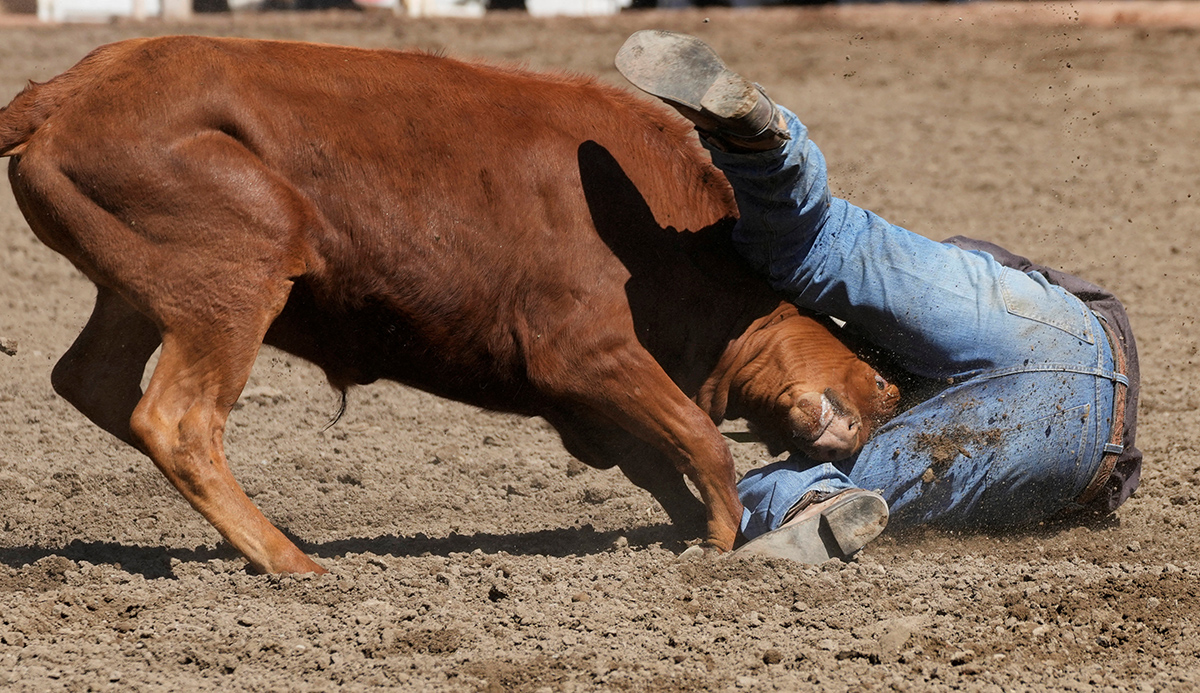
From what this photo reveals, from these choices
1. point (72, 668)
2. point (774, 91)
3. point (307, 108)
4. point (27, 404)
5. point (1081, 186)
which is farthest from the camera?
point (774, 91)

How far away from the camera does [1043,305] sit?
4059 millimetres

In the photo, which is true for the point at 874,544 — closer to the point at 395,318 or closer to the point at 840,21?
the point at 395,318

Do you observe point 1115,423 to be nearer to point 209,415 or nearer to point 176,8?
point 209,415

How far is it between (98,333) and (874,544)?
2599 millimetres

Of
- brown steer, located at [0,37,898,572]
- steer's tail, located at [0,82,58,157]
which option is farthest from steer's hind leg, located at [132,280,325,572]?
steer's tail, located at [0,82,58,157]

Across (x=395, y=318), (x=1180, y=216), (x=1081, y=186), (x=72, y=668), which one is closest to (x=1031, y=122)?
(x=1081, y=186)

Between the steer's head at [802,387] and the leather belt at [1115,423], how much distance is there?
0.67 meters

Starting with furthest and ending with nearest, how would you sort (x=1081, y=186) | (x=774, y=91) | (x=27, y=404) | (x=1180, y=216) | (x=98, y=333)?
1. (x=774, y=91)
2. (x=1081, y=186)
3. (x=1180, y=216)
4. (x=27, y=404)
5. (x=98, y=333)

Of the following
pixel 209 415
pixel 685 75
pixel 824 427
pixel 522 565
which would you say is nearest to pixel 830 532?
pixel 824 427

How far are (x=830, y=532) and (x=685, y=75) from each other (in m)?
1.40

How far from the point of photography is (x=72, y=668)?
3.05 meters

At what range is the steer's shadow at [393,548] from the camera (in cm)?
394

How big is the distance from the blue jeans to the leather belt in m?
0.03

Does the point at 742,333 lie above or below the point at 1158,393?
above
